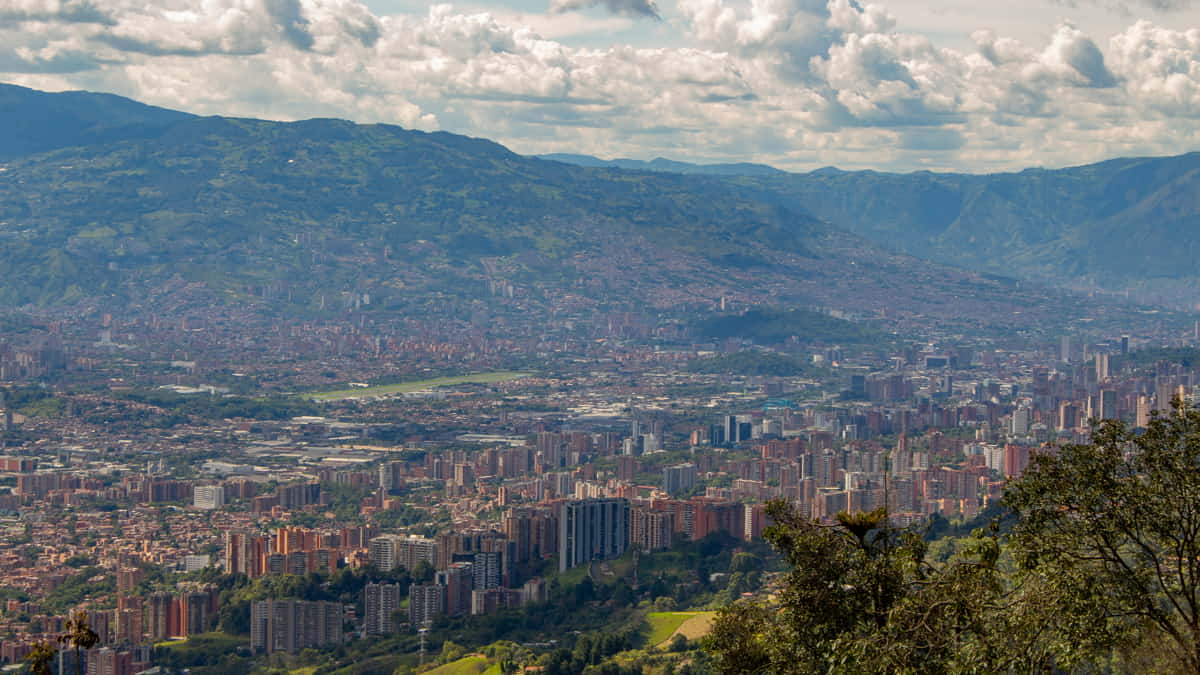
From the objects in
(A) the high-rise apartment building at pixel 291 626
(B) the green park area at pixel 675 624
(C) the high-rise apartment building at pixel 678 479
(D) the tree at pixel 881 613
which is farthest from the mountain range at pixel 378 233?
(D) the tree at pixel 881 613

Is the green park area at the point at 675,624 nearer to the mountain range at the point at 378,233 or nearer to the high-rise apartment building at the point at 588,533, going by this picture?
the high-rise apartment building at the point at 588,533

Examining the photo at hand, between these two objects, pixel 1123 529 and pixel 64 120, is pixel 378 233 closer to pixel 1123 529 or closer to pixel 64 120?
pixel 64 120

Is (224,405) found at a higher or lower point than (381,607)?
higher

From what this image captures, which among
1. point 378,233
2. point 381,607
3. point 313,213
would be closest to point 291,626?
point 381,607

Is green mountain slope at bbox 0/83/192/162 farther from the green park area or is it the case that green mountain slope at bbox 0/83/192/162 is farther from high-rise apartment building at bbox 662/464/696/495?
the green park area

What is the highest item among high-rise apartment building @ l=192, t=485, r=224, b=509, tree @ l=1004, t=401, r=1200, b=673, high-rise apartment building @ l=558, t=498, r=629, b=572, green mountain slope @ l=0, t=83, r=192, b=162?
green mountain slope @ l=0, t=83, r=192, b=162

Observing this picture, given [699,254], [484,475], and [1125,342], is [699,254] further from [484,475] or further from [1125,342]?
[484,475]

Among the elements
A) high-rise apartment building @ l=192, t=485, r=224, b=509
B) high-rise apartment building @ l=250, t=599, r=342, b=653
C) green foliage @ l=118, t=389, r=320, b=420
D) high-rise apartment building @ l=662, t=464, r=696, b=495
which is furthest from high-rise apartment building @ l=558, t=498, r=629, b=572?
green foliage @ l=118, t=389, r=320, b=420
